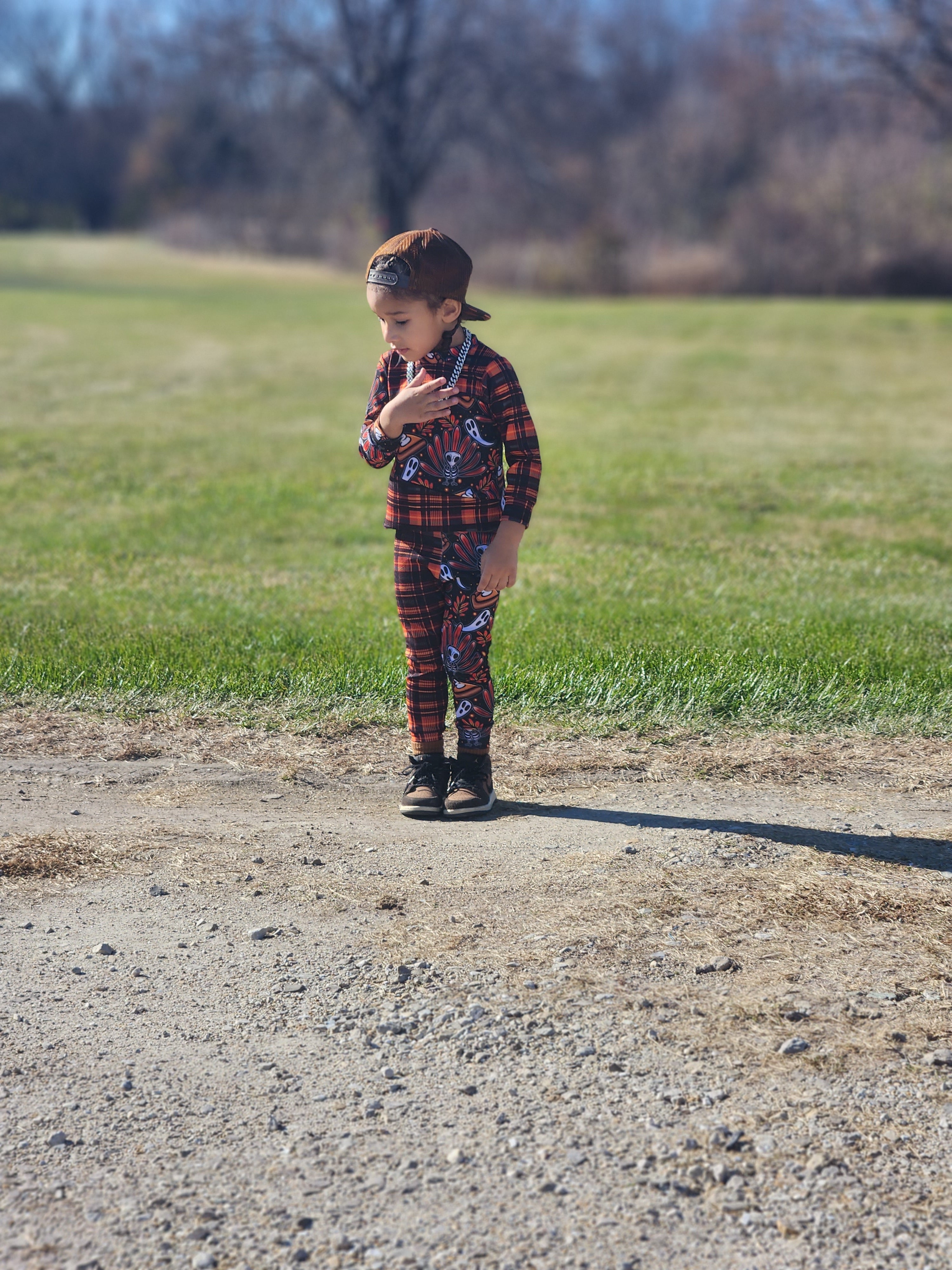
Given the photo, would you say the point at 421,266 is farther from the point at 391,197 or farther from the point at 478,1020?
the point at 391,197

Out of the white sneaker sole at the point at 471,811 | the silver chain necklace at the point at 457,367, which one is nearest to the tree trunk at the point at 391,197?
the silver chain necklace at the point at 457,367

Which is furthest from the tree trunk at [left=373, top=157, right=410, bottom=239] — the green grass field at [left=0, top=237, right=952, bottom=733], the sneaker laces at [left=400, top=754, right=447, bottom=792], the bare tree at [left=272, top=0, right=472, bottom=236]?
the sneaker laces at [left=400, top=754, right=447, bottom=792]

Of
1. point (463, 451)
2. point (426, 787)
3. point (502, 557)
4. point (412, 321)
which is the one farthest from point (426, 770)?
point (412, 321)

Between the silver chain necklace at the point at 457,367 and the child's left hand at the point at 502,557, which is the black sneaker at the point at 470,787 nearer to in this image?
the child's left hand at the point at 502,557

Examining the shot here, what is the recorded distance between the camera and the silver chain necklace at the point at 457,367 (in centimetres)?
361

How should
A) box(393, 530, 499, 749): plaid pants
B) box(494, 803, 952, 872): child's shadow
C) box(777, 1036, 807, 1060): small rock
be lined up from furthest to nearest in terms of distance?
box(393, 530, 499, 749): plaid pants → box(494, 803, 952, 872): child's shadow → box(777, 1036, 807, 1060): small rock

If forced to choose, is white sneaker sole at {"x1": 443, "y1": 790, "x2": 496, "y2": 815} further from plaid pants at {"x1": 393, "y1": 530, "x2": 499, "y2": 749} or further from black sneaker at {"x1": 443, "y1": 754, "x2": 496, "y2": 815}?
plaid pants at {"x1": 393, "y1": 530, "x2": 499, "y2": 749}

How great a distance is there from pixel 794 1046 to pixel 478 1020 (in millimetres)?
655

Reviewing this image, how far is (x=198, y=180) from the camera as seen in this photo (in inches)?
2370

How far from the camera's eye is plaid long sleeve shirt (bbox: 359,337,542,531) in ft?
11.9

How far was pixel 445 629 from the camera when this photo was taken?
387cm

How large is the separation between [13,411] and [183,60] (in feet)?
95.2

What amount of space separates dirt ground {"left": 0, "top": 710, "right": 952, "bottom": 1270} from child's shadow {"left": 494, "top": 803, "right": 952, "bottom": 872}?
16 millimetres

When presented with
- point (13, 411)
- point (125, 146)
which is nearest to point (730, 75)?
point (125, 146)
